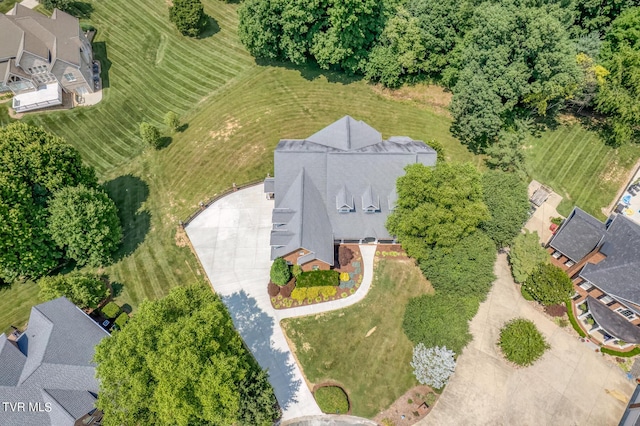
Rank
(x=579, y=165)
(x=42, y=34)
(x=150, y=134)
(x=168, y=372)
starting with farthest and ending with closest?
(x=42, y=34), (x=579, y=165), (x=150, y=134), (x=168, y=372)

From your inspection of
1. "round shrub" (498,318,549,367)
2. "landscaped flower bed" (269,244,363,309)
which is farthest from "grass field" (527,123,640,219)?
"landscaped flower bed" (269,244,363,309)

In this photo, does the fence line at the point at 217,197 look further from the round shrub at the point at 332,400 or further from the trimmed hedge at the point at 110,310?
the round shrub at the point at 332,400

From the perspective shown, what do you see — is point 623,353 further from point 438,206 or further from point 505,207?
point 438,206

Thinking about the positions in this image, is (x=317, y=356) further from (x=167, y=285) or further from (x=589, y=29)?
(x=589, y=29)

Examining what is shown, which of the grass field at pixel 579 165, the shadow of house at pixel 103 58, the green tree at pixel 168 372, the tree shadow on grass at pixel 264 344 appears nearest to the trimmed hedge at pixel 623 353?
the grass field at pixel 579 165

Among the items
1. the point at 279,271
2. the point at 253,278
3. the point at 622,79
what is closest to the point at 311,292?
the point at 279,271

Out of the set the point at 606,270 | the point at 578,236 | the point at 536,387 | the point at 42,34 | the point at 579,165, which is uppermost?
the point at 42,34

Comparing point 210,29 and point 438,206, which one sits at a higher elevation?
point 210,29
